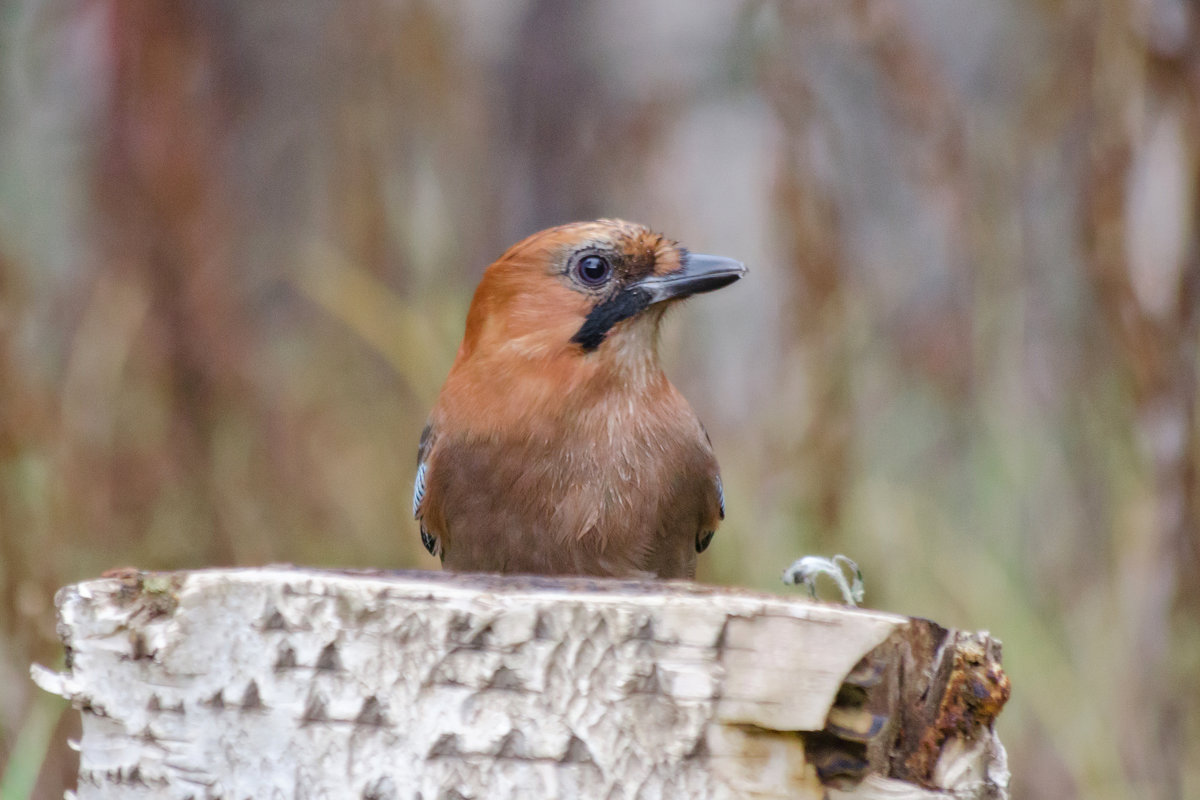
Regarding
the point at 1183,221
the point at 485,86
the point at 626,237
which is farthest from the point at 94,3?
the point at 1183,221

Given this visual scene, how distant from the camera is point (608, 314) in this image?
2885 mm

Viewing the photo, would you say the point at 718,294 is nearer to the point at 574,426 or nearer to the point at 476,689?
the point at 574,426

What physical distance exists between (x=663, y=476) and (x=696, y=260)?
54 cm

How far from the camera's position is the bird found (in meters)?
2.71

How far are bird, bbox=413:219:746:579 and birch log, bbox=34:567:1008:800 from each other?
89 centimetres

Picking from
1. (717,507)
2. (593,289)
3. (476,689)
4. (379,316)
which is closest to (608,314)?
(593,289)

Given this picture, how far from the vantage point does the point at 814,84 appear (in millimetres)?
5035

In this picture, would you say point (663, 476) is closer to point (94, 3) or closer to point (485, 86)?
point (485, 86)

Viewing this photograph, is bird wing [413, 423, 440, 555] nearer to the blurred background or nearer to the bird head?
the bird head

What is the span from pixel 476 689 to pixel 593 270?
1.40 metres

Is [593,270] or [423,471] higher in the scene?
[593,270]

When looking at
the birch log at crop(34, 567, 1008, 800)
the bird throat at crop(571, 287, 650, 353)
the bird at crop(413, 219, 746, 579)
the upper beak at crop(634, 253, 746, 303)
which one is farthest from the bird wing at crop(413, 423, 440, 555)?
the birch log at crop(34, 567, 1008, 800)

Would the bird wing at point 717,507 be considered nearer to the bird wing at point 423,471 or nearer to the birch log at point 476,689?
the bird wing at point 423,471

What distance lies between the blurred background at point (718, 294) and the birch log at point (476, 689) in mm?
2888
